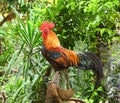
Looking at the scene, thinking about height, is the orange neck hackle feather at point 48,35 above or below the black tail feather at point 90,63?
above

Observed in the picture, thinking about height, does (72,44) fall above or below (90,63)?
above

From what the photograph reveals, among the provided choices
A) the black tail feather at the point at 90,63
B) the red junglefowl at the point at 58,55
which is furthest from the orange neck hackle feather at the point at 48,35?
the black tail feather at the point at 90,63

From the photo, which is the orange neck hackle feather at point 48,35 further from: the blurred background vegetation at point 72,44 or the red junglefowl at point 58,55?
the blurred background vegetation at point 72,44

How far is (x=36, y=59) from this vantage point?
2252 millimetres

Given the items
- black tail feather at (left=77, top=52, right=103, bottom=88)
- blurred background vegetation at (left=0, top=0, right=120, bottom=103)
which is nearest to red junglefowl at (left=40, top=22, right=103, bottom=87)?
black tail feather at (left=77, top=52, right=103, bottom=88)

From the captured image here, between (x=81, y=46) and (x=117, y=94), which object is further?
(x=81, y=46)

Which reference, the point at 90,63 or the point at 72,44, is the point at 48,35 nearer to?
the point at 90,63

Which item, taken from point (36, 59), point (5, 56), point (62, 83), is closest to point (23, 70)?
point (36, 59)

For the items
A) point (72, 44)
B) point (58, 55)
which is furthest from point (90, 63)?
point (72, 44)

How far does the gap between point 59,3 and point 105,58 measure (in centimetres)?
53

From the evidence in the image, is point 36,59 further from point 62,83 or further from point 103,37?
point 103,37

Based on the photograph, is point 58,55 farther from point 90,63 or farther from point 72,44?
point 72,44

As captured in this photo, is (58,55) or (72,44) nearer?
(58,55)

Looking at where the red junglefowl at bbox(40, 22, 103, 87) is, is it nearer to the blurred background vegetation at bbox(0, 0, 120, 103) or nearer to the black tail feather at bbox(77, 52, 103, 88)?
the black tail feather at bbox(77, 52, 103, 88)
